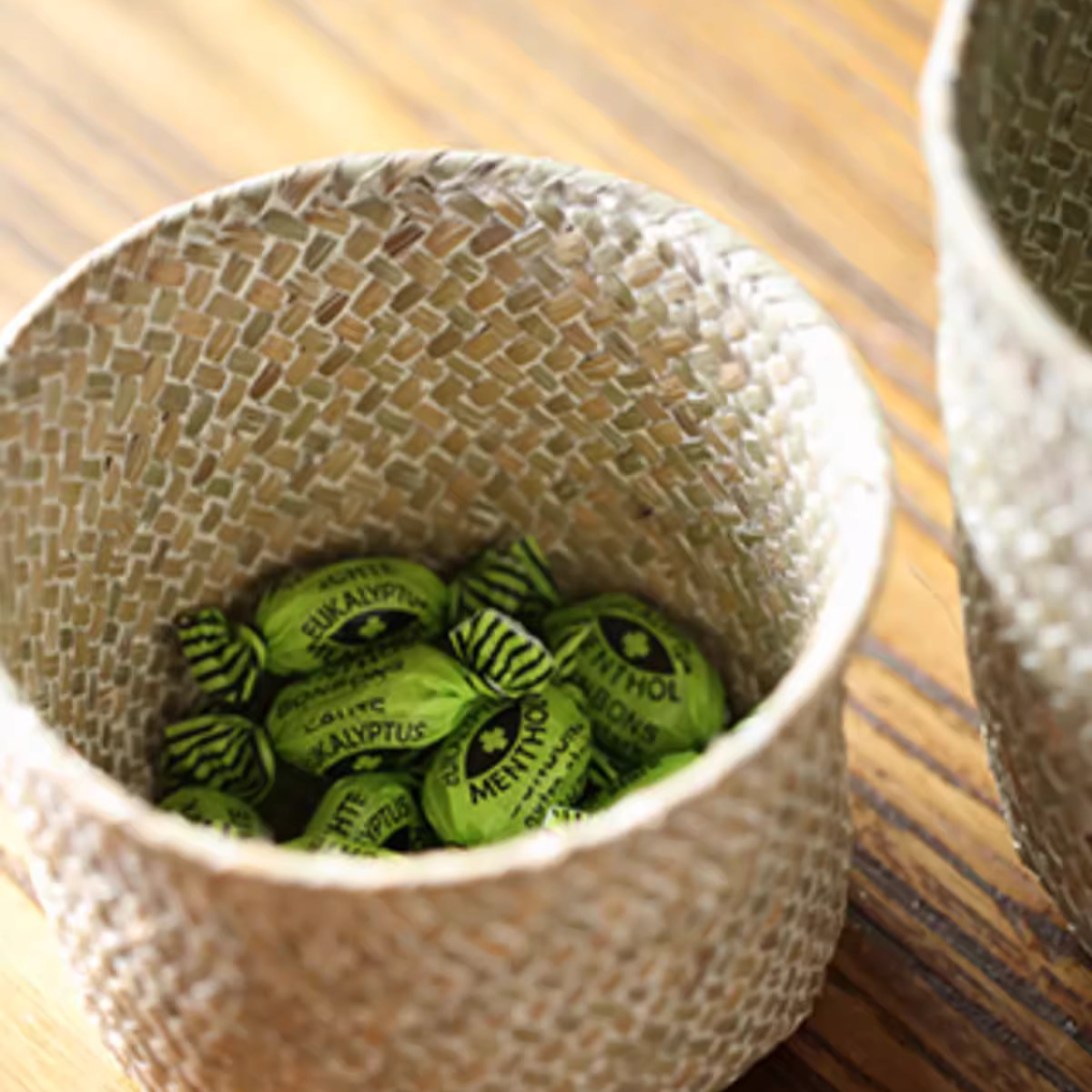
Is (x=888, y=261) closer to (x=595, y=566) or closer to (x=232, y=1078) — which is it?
(x=595, y=566)

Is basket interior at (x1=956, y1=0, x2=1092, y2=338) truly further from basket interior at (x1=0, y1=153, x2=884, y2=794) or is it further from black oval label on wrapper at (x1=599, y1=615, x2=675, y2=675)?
black oval label on wrapper at (x1=599, y1=615, x2=675, y2=675)

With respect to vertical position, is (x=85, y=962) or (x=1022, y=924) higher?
(x=1022, y=924)

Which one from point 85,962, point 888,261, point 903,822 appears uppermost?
point 888,261

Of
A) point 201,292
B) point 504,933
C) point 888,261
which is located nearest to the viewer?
point 504,933

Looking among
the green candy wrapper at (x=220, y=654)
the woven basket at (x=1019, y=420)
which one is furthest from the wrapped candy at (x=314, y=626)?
the woven basket at (x=1019, y=420)

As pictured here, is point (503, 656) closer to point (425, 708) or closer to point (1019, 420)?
point (425, 708)

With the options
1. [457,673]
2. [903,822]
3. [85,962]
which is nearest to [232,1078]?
[85,962]

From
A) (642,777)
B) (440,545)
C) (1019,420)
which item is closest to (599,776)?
(642,777)
